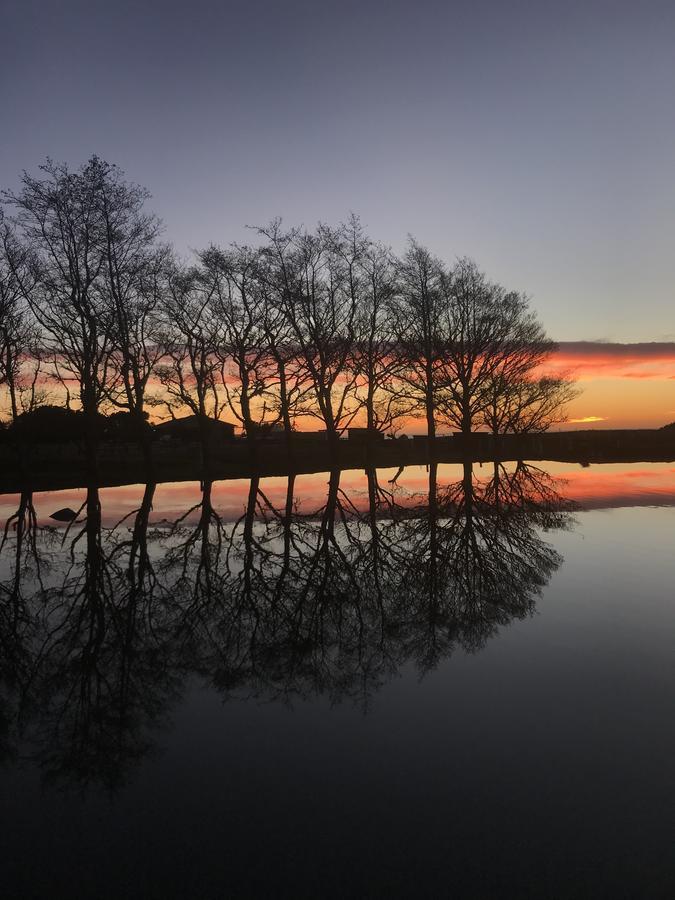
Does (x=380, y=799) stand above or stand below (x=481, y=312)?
below

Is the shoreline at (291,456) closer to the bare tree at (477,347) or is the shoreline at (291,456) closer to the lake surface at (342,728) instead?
the bare tree at (477,347)

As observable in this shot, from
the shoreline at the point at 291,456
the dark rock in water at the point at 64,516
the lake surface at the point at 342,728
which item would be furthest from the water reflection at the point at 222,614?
the shoreline at the point at 291,456

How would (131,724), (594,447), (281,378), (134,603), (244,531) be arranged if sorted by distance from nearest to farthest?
(131,724) → (134,603) → (244,531) → (281,378) → (594,447)

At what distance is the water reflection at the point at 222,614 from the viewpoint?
502cm

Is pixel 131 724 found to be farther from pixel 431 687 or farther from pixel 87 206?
pixel 87 206

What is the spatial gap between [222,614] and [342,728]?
10.9ft

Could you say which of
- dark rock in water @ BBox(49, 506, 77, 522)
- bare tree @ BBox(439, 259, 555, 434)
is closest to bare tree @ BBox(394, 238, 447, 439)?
bare tree @ BBox(439, 259, 555, 434)

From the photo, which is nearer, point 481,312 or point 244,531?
point 244,531

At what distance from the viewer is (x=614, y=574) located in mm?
9406

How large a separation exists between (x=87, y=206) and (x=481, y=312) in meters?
31.9

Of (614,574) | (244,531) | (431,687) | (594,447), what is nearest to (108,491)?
(244,531)

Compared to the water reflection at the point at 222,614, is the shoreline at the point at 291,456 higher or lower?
higher

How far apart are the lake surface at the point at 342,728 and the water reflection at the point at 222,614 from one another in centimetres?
4

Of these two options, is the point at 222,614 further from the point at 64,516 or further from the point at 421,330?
the point at 421,330
